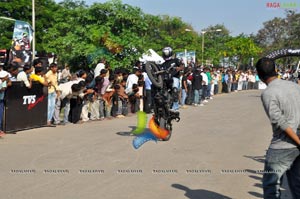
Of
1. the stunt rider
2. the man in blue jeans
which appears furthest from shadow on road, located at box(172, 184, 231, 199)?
the stunt rider

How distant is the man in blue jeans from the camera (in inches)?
191

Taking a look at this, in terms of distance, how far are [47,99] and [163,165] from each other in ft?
20.6

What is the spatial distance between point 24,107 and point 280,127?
925 cm

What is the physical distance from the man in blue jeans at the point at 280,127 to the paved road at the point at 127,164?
1.55m

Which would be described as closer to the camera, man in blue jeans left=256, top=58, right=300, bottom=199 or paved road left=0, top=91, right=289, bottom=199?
man in blue jeans left=256, top=58, right=300, bottom=199

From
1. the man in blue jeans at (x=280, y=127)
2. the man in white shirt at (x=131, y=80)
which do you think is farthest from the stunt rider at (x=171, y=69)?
the man in blue jeans at (x=280, y=127)

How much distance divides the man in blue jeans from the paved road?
60.9 inches

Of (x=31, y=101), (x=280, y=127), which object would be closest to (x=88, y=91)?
(x=31, y=101)

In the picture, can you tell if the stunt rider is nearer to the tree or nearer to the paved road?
the paved road

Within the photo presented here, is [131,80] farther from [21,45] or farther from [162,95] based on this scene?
[162,95]

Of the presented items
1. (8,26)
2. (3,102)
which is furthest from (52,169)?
(8,26)

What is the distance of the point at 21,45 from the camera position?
19062 mm

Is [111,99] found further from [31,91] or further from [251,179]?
[251,179]

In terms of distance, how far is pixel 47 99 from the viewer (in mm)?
13797
